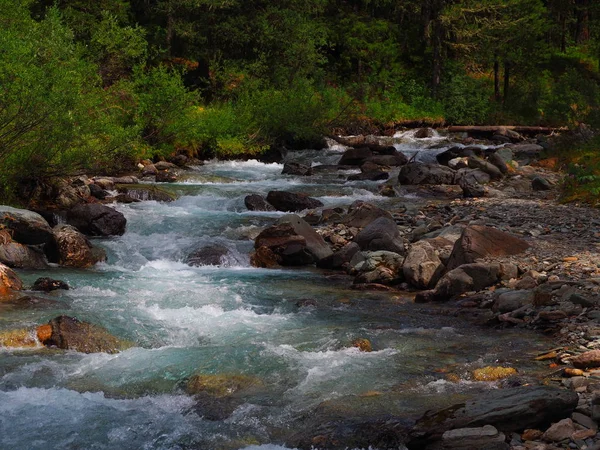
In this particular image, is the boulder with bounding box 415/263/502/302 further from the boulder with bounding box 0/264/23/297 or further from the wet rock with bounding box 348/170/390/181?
the wet rock with bounding box 348/170/390/181

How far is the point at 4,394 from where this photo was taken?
750cm

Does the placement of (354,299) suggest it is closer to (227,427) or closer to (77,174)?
(227,427)

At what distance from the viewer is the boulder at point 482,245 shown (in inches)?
477

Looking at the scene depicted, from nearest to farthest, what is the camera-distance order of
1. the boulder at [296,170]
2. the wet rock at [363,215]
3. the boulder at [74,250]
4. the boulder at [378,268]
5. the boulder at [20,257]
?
the boulder at [378,268]
the boulder at [20,257]
the boulder at [74,250]
the wet rock at [363,215]
the boulder at [296,170]

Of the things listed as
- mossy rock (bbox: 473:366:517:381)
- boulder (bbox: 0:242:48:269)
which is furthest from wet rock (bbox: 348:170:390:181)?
mossy rock (bbox: 473:366:517:381)

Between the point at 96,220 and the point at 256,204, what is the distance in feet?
13.8

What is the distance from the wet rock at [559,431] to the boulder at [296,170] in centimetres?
1815

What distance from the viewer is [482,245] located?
12.3 meters

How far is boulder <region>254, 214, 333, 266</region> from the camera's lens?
1420cm

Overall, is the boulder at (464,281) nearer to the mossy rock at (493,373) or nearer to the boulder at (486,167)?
the mossy rock at (493,373)

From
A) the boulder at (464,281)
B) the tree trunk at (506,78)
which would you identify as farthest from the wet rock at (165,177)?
the tree trunk at (506,78)

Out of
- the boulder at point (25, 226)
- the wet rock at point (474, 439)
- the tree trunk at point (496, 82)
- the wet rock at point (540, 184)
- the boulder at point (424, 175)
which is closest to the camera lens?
the wet rock at point (474, 439)

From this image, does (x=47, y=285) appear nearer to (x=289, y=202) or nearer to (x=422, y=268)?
(x=422, y=268)

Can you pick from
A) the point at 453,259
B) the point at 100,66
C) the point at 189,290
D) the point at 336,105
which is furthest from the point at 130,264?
the point at 336,105
